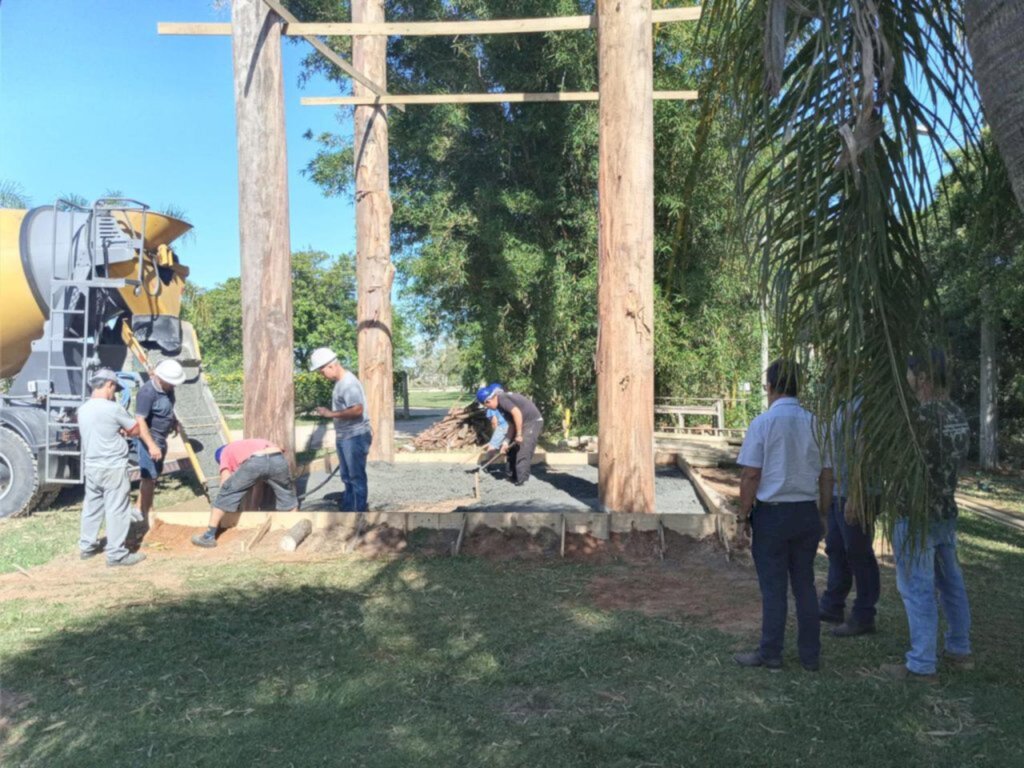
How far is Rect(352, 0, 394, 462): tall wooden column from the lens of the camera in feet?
36.7

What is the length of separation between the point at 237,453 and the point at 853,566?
5115mm

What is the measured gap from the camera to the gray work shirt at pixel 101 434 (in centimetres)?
602

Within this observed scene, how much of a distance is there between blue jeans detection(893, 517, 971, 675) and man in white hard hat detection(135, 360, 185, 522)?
6.30 meters

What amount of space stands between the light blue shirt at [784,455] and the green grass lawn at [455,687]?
930 mm

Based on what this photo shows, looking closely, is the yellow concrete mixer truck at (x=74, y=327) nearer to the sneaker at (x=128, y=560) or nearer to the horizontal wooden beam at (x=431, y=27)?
the sneaker at (x=128, y=560)

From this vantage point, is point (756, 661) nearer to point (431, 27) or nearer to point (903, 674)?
point (903, 674)

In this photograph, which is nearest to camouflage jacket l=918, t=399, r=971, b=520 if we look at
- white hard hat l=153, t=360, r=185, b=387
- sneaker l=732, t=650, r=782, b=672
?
sneaker l=732, t=650, r=782, b=672

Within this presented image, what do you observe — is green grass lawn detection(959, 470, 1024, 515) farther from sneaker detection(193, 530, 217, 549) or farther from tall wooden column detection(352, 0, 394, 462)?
sneaker detection(193, 530, 217, 549)

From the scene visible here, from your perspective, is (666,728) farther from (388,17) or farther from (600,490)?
(388,17)

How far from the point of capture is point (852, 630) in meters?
4.51

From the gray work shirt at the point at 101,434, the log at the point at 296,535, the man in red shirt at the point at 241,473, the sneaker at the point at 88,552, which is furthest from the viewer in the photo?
the man in red shirt at the point at 241,473

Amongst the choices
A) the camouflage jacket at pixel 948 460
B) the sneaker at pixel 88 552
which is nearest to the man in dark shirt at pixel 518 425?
the sneaker at pixel 88 552

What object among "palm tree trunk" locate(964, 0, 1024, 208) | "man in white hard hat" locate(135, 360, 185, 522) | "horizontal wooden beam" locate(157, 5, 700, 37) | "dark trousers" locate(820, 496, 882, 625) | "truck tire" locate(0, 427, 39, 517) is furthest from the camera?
"truck tire" locate(0, 427, 39, 517)

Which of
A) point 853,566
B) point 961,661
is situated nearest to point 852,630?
point 853,566
